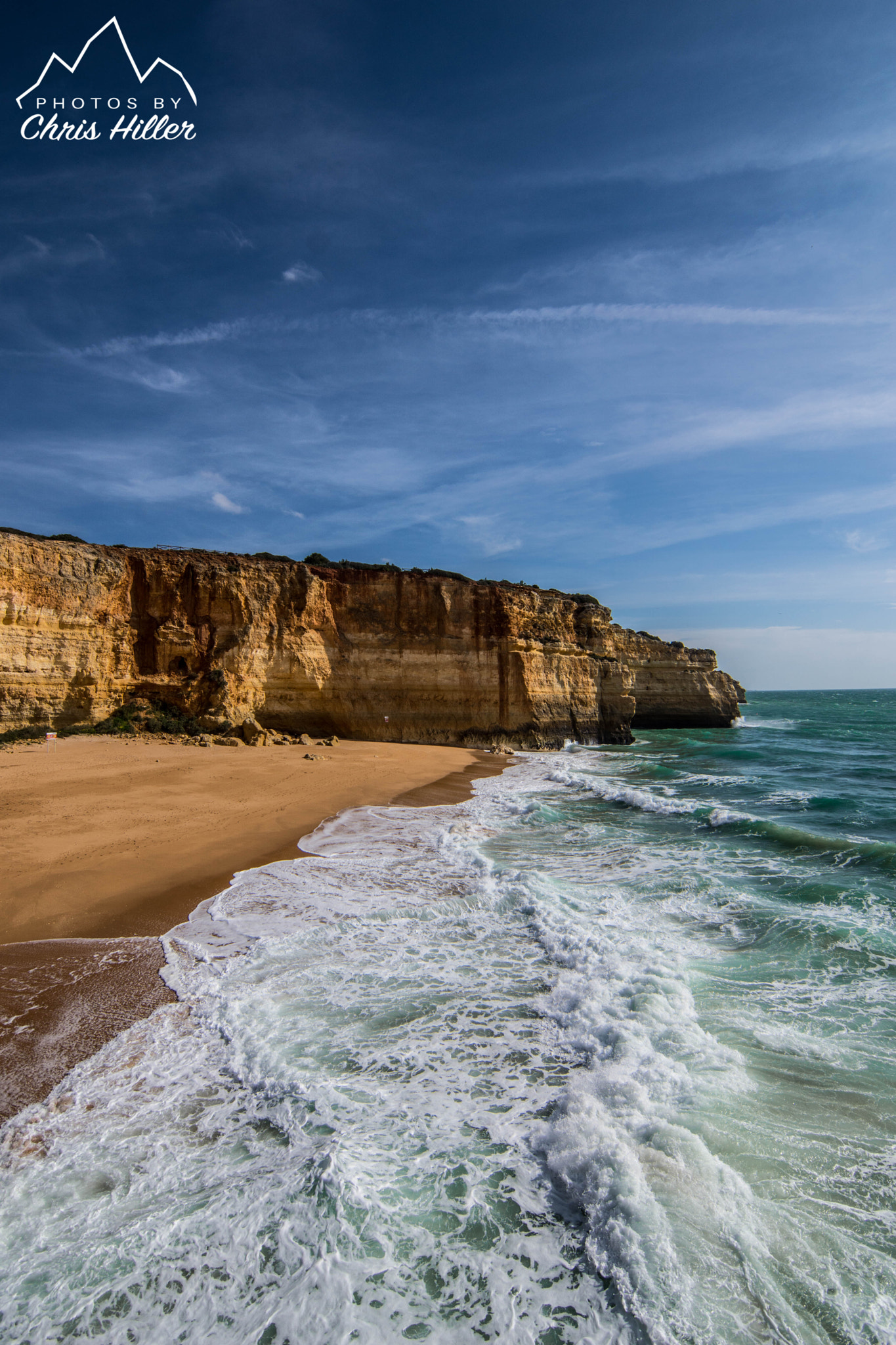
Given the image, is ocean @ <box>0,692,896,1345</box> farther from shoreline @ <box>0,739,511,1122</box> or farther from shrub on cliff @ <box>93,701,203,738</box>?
shrub on cliff @ <box>93,701,203,738</box>

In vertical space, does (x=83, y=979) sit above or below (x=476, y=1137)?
above

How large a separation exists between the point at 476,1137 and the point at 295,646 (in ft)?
64.5

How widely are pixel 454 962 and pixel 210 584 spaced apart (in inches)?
730

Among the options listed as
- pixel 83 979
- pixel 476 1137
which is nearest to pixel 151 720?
pixel 83 979

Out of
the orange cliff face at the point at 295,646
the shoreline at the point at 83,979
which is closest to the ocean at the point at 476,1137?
the shoreline at the point at 83,979

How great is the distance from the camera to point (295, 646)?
22.1 metres

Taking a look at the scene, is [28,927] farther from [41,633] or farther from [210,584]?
[210,584]

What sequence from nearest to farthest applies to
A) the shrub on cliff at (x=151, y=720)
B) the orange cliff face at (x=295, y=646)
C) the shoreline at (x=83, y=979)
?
1. the shoreline at (x=83, y=979)
2. the orange cliff face at (x=295, y=646)
3. the shrub on cliff at (x=151, y=720)

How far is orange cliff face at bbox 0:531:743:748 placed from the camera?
18.4 m

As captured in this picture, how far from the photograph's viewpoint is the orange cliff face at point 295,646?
18.4 metres

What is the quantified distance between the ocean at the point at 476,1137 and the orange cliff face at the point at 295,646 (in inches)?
580

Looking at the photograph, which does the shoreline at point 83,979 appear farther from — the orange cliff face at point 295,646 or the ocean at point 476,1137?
the orange cliff face at point 295,646

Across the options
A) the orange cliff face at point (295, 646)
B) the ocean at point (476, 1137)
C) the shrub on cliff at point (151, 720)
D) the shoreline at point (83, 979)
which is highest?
the orange cliff face at point (295, 646)

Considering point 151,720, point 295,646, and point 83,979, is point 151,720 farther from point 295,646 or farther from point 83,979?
point 83,979
